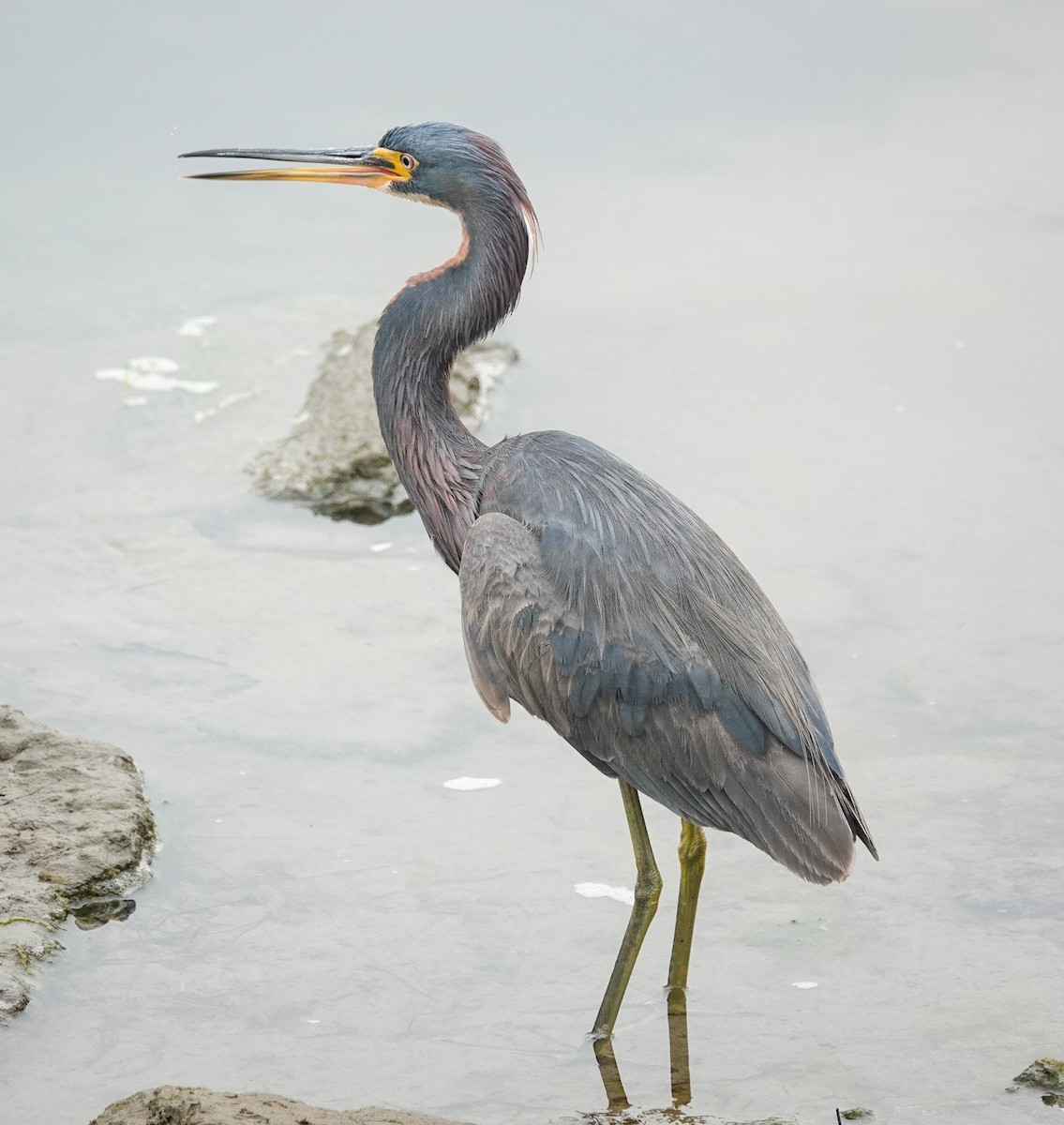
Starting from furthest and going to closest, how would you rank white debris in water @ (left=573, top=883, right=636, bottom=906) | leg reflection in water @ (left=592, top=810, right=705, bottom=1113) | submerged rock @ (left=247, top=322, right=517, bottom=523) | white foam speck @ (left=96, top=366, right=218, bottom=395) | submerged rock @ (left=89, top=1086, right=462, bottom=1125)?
white foam speck @ (left=96, top=366, right=218, bottom=395) → submerged rock @ (left=247, top=322, right=517, bottom=523) → white debris in water @ (left=573, top=883, right=636, bottom=906) → leg reflection in water @ (left=592, top=810, right=705, bottom=1113) → submerged rock @ (left=89, top=1086, right=462, bottom=1125)

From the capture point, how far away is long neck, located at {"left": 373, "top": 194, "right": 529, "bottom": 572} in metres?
5.25

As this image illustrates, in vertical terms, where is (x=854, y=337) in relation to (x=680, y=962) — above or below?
above

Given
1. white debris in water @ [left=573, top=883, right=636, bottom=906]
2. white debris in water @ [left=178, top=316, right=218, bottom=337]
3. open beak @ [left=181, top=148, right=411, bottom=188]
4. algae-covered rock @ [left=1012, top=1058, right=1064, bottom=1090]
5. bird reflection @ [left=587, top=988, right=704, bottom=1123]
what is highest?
open beak @ [left=181, top=148, right=411, bottom=188]

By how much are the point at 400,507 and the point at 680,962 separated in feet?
11.5

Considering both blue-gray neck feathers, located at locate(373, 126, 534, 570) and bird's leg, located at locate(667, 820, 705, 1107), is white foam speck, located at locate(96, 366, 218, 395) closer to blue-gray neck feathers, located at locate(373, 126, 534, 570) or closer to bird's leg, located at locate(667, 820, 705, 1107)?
blue-gray neck feathers, located at locate(373, 126, 534, 570)

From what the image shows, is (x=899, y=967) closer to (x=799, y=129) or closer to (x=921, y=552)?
(x=921, y=552)

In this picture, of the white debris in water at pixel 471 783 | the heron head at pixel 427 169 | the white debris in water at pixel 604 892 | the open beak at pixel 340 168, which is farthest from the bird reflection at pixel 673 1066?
the open beak at pixel 340 168

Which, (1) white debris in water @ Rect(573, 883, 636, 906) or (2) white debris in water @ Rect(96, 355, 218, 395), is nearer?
(1) white debris in water @ Rect(573, 883, 636, 906)

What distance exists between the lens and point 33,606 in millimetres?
6887

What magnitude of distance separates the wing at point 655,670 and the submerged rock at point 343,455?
3.01 meters

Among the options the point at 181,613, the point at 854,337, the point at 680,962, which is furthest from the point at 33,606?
the point at 854,337

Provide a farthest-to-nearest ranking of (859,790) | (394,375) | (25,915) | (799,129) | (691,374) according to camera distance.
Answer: (799,129) < (691,374) < (859,790) < (394,375) < (25,915)

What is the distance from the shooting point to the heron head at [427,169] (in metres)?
5.25

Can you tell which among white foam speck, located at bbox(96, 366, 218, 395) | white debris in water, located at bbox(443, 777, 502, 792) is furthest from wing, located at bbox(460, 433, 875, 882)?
white foam speck, located at bbox(96, 366, 218, 395)
